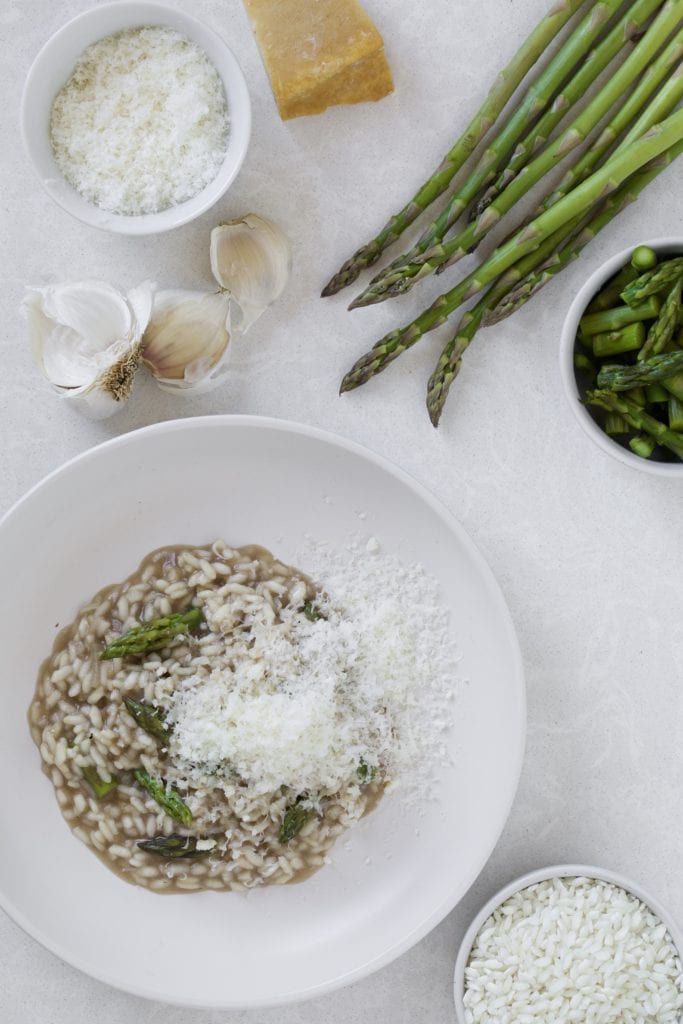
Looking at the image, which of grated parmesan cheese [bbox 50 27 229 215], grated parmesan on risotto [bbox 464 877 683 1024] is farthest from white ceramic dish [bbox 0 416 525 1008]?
grated parmesan cheese [bbox 50 27 229 215]

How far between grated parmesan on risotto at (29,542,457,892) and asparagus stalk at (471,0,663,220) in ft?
2.16

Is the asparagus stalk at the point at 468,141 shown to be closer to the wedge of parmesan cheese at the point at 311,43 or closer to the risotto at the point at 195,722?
the wedge of parmesan cheese at the point at 311,43

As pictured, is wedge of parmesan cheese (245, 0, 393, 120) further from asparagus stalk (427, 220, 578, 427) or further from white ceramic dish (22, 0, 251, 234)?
asparagus stalk (427, 220, 578, 427)

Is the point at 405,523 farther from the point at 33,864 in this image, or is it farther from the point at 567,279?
the point at 33,864

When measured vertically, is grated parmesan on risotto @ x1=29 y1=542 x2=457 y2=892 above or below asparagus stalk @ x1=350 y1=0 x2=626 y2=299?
below

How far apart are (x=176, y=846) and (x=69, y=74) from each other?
125 centimetres

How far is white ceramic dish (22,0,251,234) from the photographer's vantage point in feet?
4.78

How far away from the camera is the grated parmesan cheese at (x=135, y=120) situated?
4.88 ft

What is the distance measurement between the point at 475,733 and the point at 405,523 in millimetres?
369

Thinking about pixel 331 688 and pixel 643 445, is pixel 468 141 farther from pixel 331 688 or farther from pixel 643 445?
pixel 331 688

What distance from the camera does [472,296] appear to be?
1.61 meters

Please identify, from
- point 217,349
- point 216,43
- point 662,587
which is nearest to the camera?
point 216,43

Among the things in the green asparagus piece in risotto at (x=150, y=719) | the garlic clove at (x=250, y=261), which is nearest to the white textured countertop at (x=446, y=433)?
the garlic clove at (x=250, y=261)

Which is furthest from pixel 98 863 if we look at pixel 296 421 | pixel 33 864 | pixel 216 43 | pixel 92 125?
pixel 216 43
